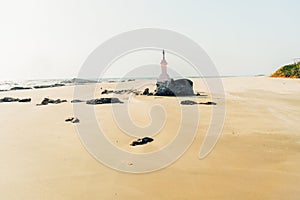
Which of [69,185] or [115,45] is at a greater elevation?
[115,45]

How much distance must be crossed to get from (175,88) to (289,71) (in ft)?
92.9

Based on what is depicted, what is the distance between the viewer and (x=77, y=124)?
11.1 meters

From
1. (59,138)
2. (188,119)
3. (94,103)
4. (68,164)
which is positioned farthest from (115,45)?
(68,164)

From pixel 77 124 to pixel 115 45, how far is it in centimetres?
474

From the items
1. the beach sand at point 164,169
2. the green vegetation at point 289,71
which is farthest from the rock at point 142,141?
the green vegetation at point 289,71

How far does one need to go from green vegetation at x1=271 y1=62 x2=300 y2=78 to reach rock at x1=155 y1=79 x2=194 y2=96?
24.3 meters

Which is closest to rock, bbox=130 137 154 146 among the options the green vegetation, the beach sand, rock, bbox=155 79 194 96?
the beach sand

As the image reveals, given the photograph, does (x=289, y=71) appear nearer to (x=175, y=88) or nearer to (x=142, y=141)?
(x=175, y=88)

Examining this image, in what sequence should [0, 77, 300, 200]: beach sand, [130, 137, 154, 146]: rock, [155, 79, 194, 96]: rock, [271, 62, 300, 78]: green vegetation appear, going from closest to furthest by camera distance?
[0, 77, 300, 200]: beach sand
[130, 137, 154, 146]: rock
[155, 79, 194, 96]: rock
[271, 62, 300, 78]: green vegetation

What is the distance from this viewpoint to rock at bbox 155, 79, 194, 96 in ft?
65.8

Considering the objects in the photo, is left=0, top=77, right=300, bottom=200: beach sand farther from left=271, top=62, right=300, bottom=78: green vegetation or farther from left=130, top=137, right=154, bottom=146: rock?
left=271, top=62, right=300, bottom=78: green vegetation

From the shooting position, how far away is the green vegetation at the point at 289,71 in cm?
3926

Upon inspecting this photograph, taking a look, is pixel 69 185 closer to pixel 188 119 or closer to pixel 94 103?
pixel 188 119

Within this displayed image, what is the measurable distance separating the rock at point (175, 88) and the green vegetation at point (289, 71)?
2427 cm
